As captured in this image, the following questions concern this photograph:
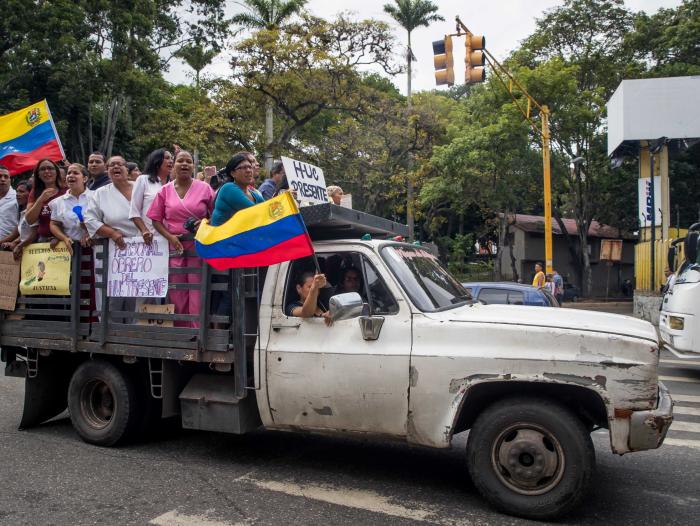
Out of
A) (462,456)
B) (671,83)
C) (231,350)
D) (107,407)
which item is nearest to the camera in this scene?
(231,350)

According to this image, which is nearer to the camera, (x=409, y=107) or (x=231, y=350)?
(x=231, y=350)

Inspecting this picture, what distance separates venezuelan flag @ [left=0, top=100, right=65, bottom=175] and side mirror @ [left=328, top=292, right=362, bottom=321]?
4814 mm

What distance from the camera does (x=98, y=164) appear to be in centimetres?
659

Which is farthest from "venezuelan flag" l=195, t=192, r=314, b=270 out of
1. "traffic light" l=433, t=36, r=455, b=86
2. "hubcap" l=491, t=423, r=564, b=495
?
"traffic light" l=433, t=36, r=455, b=86

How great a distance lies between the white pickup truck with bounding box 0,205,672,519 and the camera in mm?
3945

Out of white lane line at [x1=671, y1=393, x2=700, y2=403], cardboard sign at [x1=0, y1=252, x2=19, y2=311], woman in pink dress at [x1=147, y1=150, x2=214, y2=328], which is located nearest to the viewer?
woman in pink dress at [x1=147, y1=150, x2=214, y2=328]

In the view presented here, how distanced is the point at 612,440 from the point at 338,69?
21282 millimetres

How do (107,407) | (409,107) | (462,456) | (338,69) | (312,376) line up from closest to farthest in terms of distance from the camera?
1. (312,376)
2. (462,456)
3. (107,407)
4. (338,69)
5. (409,107)

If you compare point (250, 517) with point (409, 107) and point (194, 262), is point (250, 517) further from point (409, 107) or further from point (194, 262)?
point (409, 107)

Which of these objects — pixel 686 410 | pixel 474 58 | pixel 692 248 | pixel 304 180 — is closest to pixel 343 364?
pixel 304 180

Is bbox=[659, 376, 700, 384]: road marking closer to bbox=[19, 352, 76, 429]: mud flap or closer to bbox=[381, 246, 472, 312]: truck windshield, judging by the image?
bbox=[381, 246, 472, 312]: truck windshield

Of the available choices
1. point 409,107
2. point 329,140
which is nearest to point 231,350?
point 329,140

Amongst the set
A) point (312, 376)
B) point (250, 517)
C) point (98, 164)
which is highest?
point (98, 164)

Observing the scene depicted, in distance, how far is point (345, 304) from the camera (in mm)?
4230
